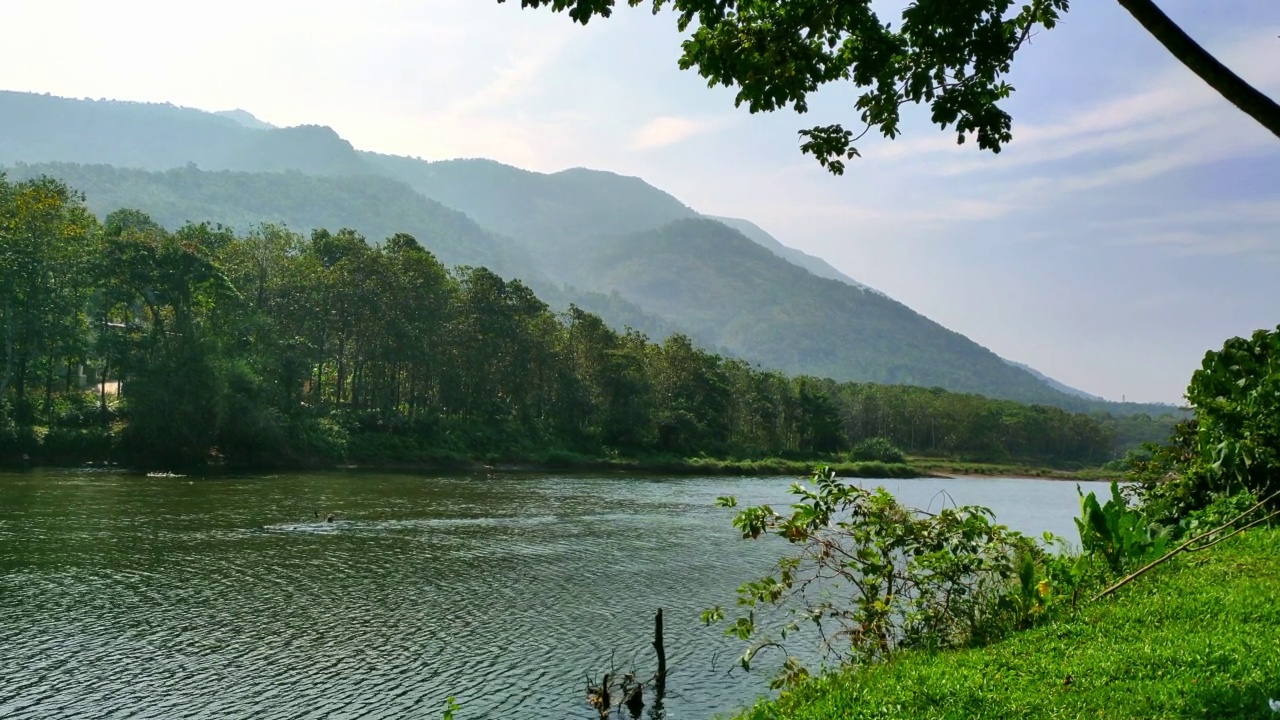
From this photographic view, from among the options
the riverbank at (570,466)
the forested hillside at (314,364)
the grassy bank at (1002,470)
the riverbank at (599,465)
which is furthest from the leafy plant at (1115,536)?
the grassy bank at (1002,470)

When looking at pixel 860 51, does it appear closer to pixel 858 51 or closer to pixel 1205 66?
pixel 858 51

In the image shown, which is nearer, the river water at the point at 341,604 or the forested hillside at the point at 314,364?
the river water at the point at 341,604

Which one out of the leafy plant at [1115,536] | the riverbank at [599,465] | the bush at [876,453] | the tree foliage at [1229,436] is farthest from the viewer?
the bush at [876,453]

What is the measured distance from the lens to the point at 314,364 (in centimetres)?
7462

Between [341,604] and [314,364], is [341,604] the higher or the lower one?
the lower one

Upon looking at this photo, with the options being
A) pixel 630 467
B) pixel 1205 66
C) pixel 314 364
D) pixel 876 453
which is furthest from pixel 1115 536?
pixel 876 453

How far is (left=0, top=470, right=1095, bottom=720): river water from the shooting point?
1422 centimetres

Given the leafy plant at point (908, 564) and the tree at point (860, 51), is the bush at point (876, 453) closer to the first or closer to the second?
the leafy plant at point (908, 564)

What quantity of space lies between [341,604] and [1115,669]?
18.0 metres

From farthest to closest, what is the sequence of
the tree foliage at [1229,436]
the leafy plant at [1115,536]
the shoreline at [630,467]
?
the shoreline at [630,467], the tree foliage at [1229,436], the leafy plant at [1115,536]

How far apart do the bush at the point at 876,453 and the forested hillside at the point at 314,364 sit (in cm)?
259

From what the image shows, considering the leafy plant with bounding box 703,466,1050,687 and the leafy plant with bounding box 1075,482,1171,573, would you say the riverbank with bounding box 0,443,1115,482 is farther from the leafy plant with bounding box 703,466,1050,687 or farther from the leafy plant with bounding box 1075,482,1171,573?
the leafy plant with bounding box 703,466,1050,687

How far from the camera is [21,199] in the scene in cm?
5356

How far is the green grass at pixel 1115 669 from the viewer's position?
6.58m
